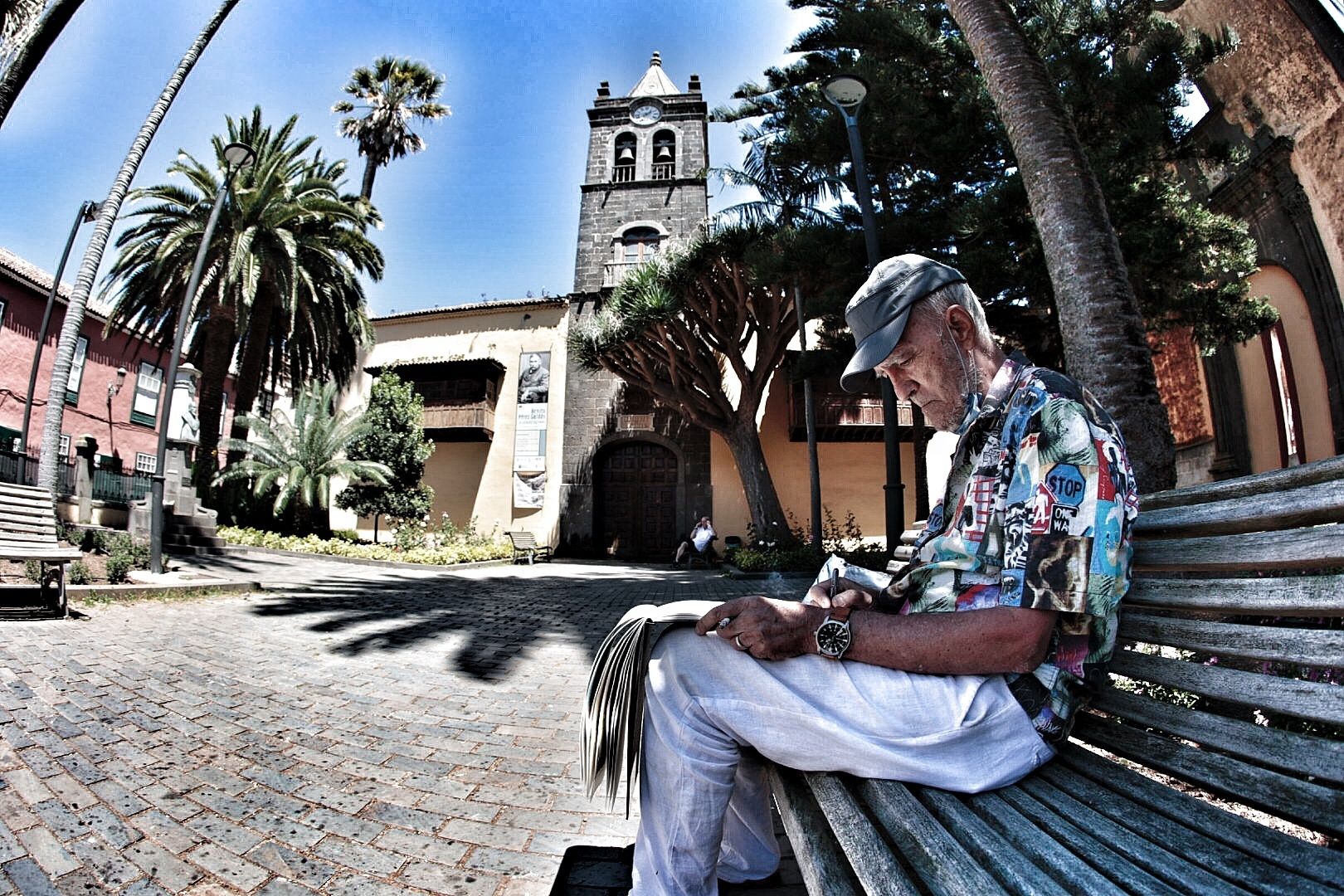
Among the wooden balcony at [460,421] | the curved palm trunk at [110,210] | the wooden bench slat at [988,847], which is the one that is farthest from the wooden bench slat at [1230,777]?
the wooden balcony at [460,421]

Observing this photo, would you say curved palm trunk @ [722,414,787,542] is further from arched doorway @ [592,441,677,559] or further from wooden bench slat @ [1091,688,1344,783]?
wooden bench slat @ [1091,688,1344,783]

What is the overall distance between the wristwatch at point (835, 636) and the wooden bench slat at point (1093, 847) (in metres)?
0.40

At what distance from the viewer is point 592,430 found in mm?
20438

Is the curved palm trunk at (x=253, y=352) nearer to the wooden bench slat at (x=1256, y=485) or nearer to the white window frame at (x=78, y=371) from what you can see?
the white window frame at (x=78, y=371)

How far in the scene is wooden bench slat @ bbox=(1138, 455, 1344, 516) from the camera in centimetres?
108

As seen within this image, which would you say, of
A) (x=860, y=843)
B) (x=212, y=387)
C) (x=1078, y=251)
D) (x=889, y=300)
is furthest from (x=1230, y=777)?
(x=212, y=387)

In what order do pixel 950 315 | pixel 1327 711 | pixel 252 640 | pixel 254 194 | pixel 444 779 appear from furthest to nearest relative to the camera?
1. pixel 254 194
2. pixel 252 640
3. pixel 444 779
4. pixel 950 315
5. pixel 1327 711

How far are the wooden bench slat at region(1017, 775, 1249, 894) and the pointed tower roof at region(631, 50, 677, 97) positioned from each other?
25820 mm

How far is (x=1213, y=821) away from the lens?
1.06 m

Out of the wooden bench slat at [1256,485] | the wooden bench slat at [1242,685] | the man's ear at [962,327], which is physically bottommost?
the wooden bench slat at [1242,685]

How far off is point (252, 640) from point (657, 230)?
759 inches

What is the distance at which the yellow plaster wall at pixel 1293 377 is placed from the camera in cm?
1028

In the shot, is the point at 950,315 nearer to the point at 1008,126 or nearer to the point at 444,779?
the point at 444,779

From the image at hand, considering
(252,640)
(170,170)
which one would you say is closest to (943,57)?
(252,640)
